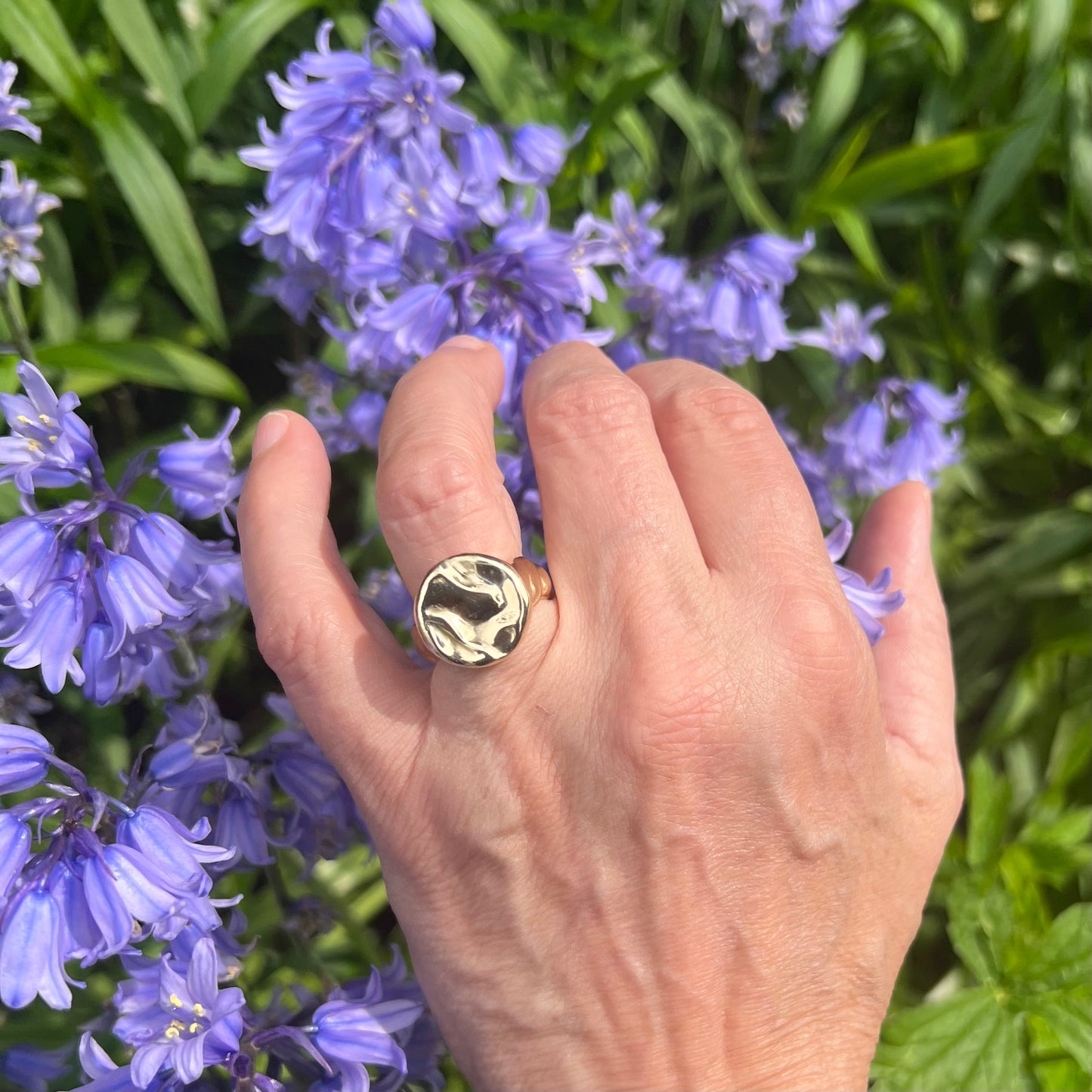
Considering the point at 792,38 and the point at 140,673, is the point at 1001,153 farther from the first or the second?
the point at 140,673

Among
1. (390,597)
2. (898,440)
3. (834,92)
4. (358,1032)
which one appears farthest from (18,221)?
(834,92)

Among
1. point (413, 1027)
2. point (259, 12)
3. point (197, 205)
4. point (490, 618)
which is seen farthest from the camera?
point (197, 205)

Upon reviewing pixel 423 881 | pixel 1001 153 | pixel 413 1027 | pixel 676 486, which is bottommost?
pixel 413 1027

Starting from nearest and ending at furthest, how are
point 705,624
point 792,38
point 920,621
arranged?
point 705,624 → point 920,621 → point 792,38

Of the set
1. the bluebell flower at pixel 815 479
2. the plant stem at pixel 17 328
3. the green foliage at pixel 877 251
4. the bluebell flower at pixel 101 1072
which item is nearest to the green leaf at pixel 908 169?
the green foliage at pixel 877 251

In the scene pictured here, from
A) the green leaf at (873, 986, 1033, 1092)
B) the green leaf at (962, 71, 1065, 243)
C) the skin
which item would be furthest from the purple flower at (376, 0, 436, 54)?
the green leaf at (873, 986, 1033, 1092)

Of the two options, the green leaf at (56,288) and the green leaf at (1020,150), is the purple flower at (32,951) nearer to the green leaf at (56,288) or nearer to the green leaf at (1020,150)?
the green leaf at (56,288)

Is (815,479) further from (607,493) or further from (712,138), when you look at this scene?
(712,138)

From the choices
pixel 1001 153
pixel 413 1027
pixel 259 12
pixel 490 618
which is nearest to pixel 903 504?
pixel 490 618
